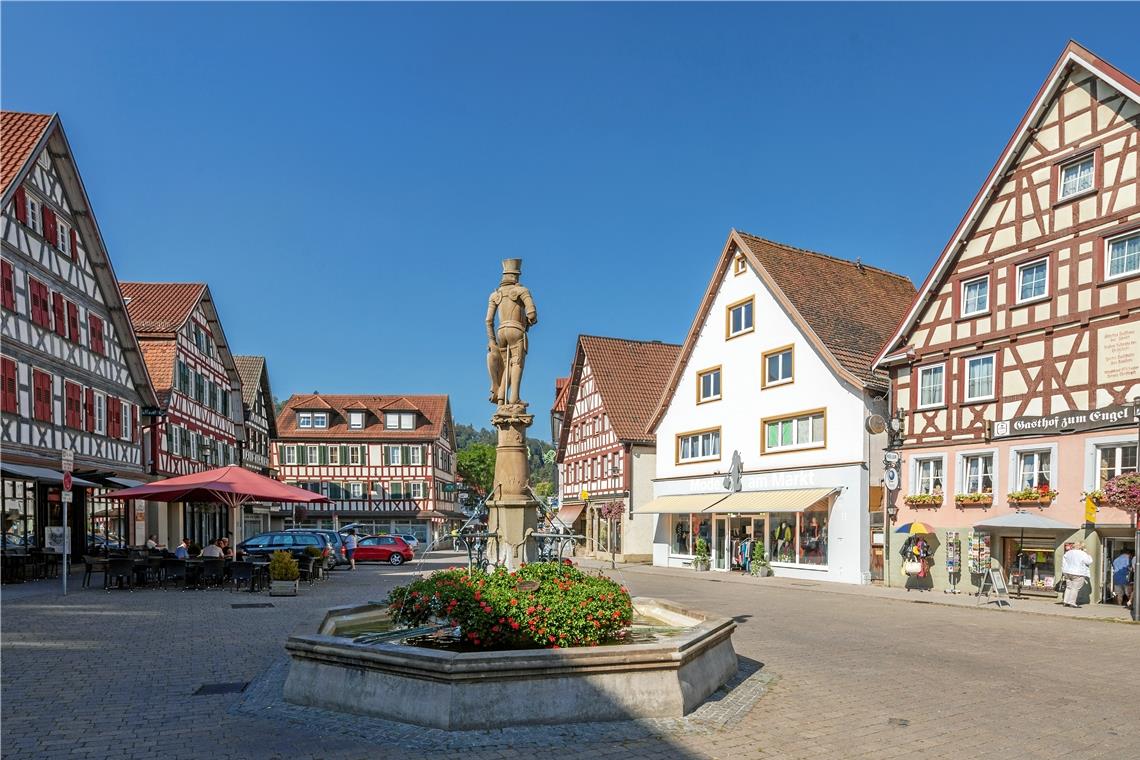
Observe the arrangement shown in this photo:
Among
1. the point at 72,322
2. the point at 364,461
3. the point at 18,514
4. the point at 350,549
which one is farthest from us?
the point at 364,461

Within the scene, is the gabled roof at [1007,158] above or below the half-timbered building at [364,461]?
above

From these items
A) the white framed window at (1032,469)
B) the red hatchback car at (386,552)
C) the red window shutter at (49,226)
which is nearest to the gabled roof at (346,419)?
the red hatchback car at (386,552)

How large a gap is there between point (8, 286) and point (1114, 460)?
28735 millimetres

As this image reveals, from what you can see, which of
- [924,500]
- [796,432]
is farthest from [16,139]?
[924,500]

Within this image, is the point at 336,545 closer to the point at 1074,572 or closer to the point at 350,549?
the point at 350,549

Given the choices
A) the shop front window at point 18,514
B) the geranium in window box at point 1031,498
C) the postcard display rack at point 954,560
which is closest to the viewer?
the geranium in window box at point 1031,498

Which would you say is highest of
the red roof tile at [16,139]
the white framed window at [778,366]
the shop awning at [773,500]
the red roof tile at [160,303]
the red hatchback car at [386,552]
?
the red roof tile at [16,139]

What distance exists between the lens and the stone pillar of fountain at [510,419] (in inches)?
459

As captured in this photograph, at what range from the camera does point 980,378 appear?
81.6 ft

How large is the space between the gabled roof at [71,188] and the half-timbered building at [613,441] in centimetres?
1917

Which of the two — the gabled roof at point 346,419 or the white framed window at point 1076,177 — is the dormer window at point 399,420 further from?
the white framed window at point 1076,177

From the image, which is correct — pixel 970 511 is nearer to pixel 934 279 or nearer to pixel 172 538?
pixel 934 279

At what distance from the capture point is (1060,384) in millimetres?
22516

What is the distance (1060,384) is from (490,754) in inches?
795
